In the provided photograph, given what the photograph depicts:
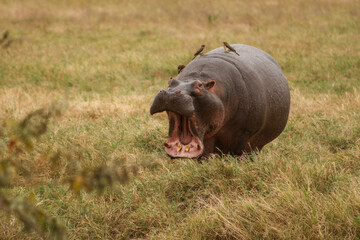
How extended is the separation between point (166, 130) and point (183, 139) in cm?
216

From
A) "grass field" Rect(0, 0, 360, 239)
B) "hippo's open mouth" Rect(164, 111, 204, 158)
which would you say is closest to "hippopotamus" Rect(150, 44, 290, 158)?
"hippo's open mouth" Rect(164, 111, 204, 158)

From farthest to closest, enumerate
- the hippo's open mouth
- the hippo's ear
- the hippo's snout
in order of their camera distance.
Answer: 1. the hippo's ear
2. the hippo's open mouth
3. the hippo's snout

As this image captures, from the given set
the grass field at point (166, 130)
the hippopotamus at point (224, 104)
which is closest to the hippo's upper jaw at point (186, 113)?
the hippopotamus at point (224, 104)

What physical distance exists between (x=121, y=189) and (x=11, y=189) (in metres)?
0.98

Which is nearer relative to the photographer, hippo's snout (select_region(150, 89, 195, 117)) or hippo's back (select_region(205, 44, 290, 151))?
hippo's snout (select_region(150, 89, 195, 117))

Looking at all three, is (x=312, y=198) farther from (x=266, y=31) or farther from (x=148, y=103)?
(x=266, y=31)

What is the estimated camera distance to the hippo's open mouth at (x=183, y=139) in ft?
10.1

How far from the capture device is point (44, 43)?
11930mm

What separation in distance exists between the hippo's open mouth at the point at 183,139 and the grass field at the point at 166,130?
1.41ft

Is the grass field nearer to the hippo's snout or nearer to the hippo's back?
the hippo's back

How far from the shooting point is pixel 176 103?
2.98 metres

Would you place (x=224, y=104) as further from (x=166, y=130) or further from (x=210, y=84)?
(x=166, y=130)

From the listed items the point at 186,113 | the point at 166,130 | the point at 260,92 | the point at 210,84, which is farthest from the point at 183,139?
the point at 166,130

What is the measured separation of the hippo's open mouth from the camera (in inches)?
122
